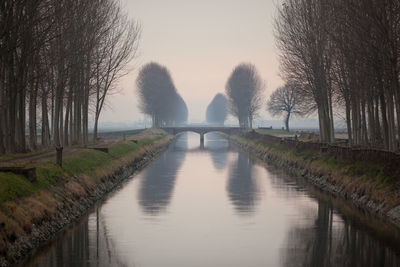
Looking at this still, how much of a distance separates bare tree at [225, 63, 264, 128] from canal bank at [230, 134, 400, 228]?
76499 millimetres

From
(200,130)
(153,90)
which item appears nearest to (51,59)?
(153,90)

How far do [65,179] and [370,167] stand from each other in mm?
18851

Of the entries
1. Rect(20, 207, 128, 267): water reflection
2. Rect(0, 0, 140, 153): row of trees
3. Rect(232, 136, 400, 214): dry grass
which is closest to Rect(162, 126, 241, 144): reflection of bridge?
Rect(0, 0, 140, 153): row of trees

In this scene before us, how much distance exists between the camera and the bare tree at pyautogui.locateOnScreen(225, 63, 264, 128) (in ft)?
453

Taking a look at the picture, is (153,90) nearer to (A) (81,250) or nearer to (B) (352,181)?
(B) (352,181)

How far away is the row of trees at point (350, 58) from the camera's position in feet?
117

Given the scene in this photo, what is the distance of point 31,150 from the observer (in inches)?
1797

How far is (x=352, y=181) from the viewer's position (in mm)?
36156

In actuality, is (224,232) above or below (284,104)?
below

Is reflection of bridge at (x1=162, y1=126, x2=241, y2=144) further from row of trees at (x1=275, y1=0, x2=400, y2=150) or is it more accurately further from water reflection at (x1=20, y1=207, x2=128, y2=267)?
water reflection at (x1=20, y1=207, x2=128, y2=267)

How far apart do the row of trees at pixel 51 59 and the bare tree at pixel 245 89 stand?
218 ft

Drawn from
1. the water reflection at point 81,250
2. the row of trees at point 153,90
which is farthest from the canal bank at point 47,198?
the row of trees at point 153,90

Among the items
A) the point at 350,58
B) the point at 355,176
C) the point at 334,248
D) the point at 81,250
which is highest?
the point at 350,58

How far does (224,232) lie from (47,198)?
8.82 metres
